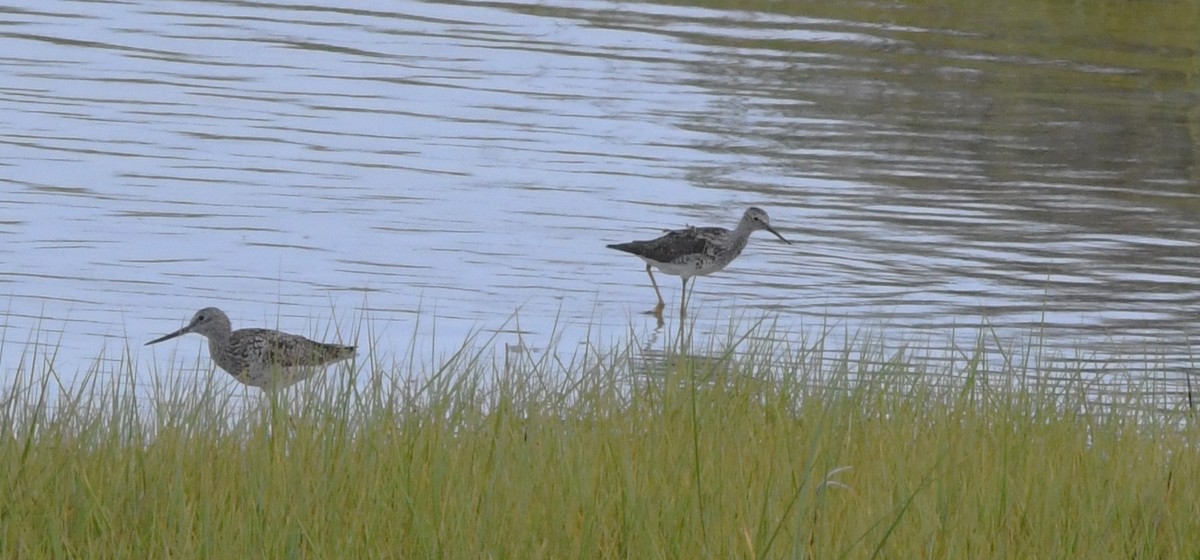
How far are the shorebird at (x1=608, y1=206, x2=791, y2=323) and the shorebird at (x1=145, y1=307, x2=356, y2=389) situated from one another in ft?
11.0

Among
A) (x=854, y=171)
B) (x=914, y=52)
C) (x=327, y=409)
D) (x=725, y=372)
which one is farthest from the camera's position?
(x=914, y=52)

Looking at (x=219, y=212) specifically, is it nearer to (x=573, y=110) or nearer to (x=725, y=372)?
(x=573, y=110)

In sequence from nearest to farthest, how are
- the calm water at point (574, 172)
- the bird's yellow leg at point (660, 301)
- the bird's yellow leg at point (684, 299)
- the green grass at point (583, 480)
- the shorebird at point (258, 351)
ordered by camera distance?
the green grass at point (583, 480) < the shorebird at point (258, 351) < the calm water at point (574, 172) < the bird's yellow leg at point (684, 299) < the bird's yellow leg at point (660, 301)

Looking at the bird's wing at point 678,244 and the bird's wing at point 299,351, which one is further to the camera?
the bird's wing at point 678,244

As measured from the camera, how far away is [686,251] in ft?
37.7

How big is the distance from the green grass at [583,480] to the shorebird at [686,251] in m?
5.17

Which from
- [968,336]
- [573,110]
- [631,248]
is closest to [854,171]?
[573,110]

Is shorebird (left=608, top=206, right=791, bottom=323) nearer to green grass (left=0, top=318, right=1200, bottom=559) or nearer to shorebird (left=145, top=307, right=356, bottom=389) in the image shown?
shorebird (left=145, top=307, right=356, bottom=389)

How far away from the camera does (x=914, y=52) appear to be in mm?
21672

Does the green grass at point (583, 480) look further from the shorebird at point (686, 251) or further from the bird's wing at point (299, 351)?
the shorebird at point (686, 251)

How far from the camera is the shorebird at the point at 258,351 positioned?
7492 mm

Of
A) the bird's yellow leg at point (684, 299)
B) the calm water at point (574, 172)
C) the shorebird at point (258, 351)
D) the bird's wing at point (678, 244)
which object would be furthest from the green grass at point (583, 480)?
the bird's wing at point (678, 244)

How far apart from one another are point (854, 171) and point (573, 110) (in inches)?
115

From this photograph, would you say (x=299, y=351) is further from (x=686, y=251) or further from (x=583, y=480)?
(x=686, y=251)
